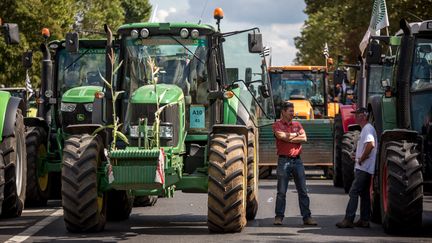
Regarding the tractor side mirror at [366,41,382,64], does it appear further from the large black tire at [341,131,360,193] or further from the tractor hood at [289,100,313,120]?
the tractor hood at [289,100,313,120]

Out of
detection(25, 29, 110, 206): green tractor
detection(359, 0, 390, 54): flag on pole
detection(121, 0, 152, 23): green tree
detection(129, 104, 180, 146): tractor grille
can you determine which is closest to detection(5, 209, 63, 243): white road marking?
detection(25, 29, 110, 206): green tractor

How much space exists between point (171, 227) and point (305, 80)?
786 inches

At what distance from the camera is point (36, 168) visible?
20.9 meters

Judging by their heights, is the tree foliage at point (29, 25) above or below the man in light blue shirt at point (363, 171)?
above

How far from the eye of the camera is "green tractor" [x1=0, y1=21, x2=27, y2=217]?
17.6m

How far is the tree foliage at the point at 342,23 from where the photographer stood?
1770 inches

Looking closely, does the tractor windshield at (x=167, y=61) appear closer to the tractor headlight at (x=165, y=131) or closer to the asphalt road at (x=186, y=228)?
the tractor headlight at (x=165, y=131)

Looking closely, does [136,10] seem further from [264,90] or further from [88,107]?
[264,90]

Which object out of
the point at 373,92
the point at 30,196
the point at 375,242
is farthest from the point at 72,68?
the point at 375,242

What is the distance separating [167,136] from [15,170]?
278 centimetres

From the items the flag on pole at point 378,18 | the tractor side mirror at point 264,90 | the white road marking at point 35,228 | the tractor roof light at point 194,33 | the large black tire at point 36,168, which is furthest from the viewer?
the flag on pole at point 378,18

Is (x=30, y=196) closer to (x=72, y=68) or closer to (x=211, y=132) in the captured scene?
(x=72, y=68)

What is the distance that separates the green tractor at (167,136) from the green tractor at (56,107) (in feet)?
8.28

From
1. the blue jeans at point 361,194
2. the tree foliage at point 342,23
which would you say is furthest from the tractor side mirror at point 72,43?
the tree foliage at point 342,23
